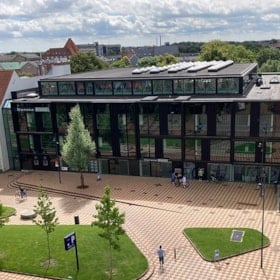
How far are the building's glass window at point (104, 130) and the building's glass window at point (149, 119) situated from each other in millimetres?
3925

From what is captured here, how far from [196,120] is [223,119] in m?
2.83

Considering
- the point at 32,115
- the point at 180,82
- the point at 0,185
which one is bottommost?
the point at 0,185

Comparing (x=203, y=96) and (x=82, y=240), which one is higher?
(x=203, y=96)

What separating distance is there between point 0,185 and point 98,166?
11575mm

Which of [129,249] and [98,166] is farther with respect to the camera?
[98,166]

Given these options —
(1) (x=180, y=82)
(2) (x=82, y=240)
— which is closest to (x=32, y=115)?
(1) (x=180, y=82)

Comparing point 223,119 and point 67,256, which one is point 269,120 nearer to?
point 223,119

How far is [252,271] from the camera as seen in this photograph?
81.8 feet

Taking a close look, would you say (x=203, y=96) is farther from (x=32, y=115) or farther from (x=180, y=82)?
(x=32, y=115)

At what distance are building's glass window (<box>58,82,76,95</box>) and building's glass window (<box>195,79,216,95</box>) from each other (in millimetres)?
15669

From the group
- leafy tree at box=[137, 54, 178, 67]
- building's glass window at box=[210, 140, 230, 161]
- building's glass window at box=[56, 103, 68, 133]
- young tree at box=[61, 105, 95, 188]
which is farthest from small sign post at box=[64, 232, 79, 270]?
leafy tree at box=[137, 54, 178, 67]

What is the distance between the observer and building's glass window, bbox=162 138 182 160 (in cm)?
4284

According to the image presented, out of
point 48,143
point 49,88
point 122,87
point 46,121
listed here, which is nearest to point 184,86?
point 122,87

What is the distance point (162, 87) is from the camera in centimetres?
4475
